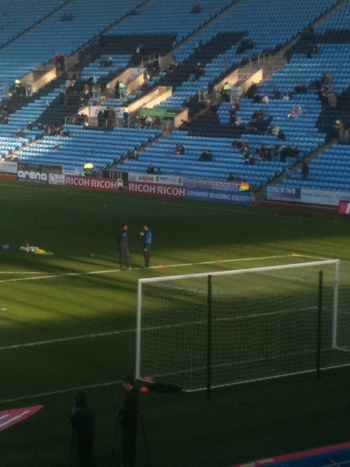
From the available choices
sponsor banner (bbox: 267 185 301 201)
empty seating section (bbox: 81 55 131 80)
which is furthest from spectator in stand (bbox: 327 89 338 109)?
empty seating section (bbox: 81 55 131 80)

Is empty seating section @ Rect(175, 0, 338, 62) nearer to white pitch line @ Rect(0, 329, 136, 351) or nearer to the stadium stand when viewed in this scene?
the stadium stand

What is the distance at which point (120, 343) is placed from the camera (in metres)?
22.8

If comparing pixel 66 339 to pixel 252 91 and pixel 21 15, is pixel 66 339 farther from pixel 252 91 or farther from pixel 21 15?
pixel 21 15

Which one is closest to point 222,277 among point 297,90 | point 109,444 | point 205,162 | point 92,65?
point 109,444

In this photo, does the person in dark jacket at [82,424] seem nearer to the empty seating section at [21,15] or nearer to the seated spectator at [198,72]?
the seated spectator at [198,72]

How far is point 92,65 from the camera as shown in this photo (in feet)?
243

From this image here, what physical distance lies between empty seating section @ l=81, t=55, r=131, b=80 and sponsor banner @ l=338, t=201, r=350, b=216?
28121 millimetres

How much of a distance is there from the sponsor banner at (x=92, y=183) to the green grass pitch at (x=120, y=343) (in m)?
10.9

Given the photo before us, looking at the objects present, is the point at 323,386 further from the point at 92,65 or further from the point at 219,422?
the point at 92,65

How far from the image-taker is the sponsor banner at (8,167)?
64.6m

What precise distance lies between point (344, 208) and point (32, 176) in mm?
22359

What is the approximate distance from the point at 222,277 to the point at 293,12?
47928mm

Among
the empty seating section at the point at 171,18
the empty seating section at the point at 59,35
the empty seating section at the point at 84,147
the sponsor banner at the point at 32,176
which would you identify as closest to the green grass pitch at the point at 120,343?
the sponsor banner at the point at 32,176

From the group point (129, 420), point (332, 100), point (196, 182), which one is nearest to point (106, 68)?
point (332, 100)
